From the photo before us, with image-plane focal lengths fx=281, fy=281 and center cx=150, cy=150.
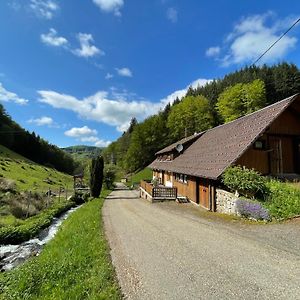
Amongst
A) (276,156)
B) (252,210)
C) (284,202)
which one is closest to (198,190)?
(276,156)

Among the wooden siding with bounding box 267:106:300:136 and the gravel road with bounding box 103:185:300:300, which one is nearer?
the gravel road with bounding box 103:185:300:300

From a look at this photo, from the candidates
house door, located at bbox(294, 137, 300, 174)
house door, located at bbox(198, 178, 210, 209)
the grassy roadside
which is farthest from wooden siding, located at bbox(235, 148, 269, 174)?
the grassy roadside

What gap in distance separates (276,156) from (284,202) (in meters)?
6.95

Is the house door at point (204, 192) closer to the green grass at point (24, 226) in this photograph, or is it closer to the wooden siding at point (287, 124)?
the wooden siding at point (287, 124)

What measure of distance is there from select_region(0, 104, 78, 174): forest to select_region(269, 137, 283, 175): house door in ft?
251

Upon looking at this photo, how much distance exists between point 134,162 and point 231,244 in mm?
73143

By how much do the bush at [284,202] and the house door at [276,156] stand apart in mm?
5176

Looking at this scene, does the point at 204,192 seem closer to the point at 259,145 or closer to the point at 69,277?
the point at 259,145

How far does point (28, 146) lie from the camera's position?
88000 mm

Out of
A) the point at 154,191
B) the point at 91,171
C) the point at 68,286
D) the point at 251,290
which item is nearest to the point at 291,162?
the point at 154,191

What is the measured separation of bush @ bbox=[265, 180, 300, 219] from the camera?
1256 cm

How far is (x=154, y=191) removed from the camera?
1042 inches

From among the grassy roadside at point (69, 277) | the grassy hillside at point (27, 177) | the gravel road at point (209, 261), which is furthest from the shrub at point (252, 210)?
the grassy hillside at point (27, 177)

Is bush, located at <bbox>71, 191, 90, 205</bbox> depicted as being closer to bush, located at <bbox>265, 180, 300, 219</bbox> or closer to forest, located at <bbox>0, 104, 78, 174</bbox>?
bush, located at <bbox>265, 180, 300, 219</bbox>
